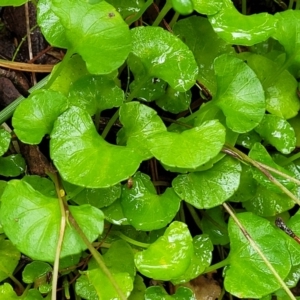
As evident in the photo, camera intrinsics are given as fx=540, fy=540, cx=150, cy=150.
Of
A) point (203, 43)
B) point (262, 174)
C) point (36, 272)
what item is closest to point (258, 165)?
point (262, 174)

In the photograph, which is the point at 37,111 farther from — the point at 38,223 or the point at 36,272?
the point at 36,272

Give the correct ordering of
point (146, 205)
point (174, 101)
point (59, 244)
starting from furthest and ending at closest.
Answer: point (174, 101) < point (146, 205) < point (59, 244)

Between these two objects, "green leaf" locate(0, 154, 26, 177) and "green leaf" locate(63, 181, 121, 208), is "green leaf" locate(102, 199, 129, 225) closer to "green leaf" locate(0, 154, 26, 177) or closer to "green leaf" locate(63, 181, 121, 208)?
"green leaf" locate(63, 181, 121, 208)

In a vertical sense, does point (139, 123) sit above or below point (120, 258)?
above

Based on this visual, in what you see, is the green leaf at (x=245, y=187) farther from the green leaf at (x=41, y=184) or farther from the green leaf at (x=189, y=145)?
the green leaf at (x=41, y=184)

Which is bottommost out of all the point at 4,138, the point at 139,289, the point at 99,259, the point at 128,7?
the point at 139,289

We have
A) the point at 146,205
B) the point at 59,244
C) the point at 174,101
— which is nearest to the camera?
the point at 59,244
